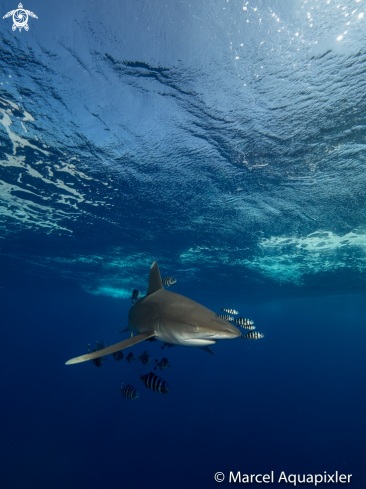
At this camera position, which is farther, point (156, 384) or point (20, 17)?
point (20, 17)

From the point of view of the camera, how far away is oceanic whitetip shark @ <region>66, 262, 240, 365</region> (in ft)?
9.79

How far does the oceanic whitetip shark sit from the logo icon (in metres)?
7.92

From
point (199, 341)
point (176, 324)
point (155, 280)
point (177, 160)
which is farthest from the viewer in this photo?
point (177, 160)

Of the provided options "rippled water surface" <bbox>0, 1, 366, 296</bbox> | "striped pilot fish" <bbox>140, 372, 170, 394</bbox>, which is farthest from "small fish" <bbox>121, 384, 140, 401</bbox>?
"rippled water surface" <bbox>0, 1, 366, 296</bbox>

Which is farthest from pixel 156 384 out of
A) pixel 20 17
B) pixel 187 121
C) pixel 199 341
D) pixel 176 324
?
pixel 20 17

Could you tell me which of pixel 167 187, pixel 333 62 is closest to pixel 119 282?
pixel 167 187

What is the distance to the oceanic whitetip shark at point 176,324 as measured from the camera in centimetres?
298

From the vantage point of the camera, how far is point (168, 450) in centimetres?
3075

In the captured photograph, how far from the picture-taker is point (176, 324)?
349 centimetres

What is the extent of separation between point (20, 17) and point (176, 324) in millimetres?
8681

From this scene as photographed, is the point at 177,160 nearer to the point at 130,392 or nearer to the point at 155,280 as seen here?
the point at 155,280

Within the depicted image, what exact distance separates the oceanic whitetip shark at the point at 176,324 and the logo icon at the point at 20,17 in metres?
7.92

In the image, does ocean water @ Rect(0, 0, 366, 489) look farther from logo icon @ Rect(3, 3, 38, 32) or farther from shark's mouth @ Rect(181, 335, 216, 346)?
shark's mouth @ Rect(181, 335, 216, 346)

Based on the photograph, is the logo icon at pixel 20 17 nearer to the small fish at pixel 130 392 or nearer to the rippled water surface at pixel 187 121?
the rippled water surface at pixel 187 121
